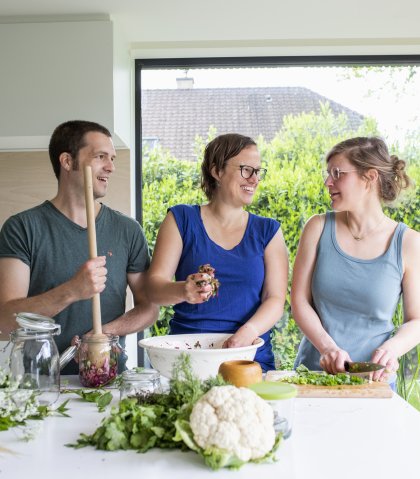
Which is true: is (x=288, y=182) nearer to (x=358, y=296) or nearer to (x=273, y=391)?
(x=358, y=296)

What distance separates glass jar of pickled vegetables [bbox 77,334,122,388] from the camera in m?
1.75

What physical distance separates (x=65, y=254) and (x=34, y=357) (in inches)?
31.2

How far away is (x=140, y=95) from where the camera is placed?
3.57 metres

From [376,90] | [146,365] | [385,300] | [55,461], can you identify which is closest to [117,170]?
[146,365]

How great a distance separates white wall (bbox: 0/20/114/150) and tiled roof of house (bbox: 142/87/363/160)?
69 centimetres

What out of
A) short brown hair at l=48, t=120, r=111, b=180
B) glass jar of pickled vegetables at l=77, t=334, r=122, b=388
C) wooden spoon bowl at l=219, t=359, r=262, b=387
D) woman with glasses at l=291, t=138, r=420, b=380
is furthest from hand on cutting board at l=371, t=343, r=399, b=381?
short brown hair at l=48, t=120, r=111, b=180

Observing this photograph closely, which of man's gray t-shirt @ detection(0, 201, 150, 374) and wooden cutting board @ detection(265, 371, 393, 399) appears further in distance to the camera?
man's gray t-shirt @ detection(0, 201, 150, 374)

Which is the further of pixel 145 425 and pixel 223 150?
pixel 223 150

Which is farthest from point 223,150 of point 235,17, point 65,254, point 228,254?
point 235,17

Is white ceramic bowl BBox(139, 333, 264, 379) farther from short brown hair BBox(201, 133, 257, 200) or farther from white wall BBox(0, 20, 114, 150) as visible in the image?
white wall BBox(0, 20, 114, 150)

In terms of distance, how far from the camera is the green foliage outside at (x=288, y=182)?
3.51 m

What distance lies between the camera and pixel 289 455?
1.26 metres

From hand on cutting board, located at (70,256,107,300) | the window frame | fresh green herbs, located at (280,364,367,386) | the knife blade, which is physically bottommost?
fresh green herbs, located at (280,364,367,386)

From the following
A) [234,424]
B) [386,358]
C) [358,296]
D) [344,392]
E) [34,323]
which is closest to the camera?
[234,424]
